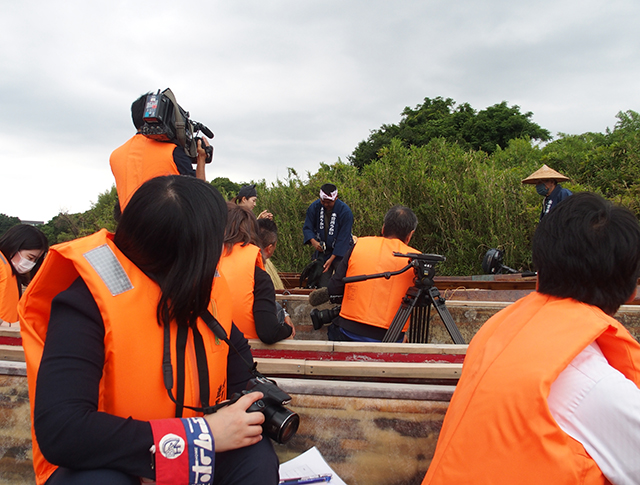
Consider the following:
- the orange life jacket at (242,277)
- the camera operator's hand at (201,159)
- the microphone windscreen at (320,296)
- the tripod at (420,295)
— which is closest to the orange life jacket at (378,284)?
the tripod at (420,295)

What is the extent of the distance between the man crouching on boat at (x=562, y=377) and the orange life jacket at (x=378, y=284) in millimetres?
1688

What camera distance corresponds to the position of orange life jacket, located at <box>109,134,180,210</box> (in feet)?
8.38

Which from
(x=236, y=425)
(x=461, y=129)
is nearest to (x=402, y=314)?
(x=236, y=425)

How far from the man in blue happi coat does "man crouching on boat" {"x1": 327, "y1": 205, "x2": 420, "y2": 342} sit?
7.10 ft

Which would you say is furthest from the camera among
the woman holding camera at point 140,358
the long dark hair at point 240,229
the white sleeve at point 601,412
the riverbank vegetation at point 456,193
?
the riverbank vegetation at point 456,193

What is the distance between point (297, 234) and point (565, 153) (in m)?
7.18

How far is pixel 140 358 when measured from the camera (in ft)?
3.65

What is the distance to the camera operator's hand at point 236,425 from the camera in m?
1.14

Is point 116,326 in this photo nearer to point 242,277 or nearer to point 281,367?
point 281,367

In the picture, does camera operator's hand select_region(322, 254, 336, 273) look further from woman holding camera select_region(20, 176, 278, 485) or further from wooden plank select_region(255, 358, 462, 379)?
woman holding camera select_region(20, 176, 278, 485)

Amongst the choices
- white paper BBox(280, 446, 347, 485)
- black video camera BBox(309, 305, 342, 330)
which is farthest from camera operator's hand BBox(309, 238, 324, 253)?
white paper BBox(280, 446, 347, 485)

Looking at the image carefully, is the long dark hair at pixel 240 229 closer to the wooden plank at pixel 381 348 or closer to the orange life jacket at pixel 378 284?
the wooden plank at pixel 381 348

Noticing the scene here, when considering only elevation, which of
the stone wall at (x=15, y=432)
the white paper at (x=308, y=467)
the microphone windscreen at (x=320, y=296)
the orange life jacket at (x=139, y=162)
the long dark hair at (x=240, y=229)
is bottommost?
the white paper at (x=308, y=467)

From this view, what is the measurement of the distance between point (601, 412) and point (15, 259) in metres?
3.85
